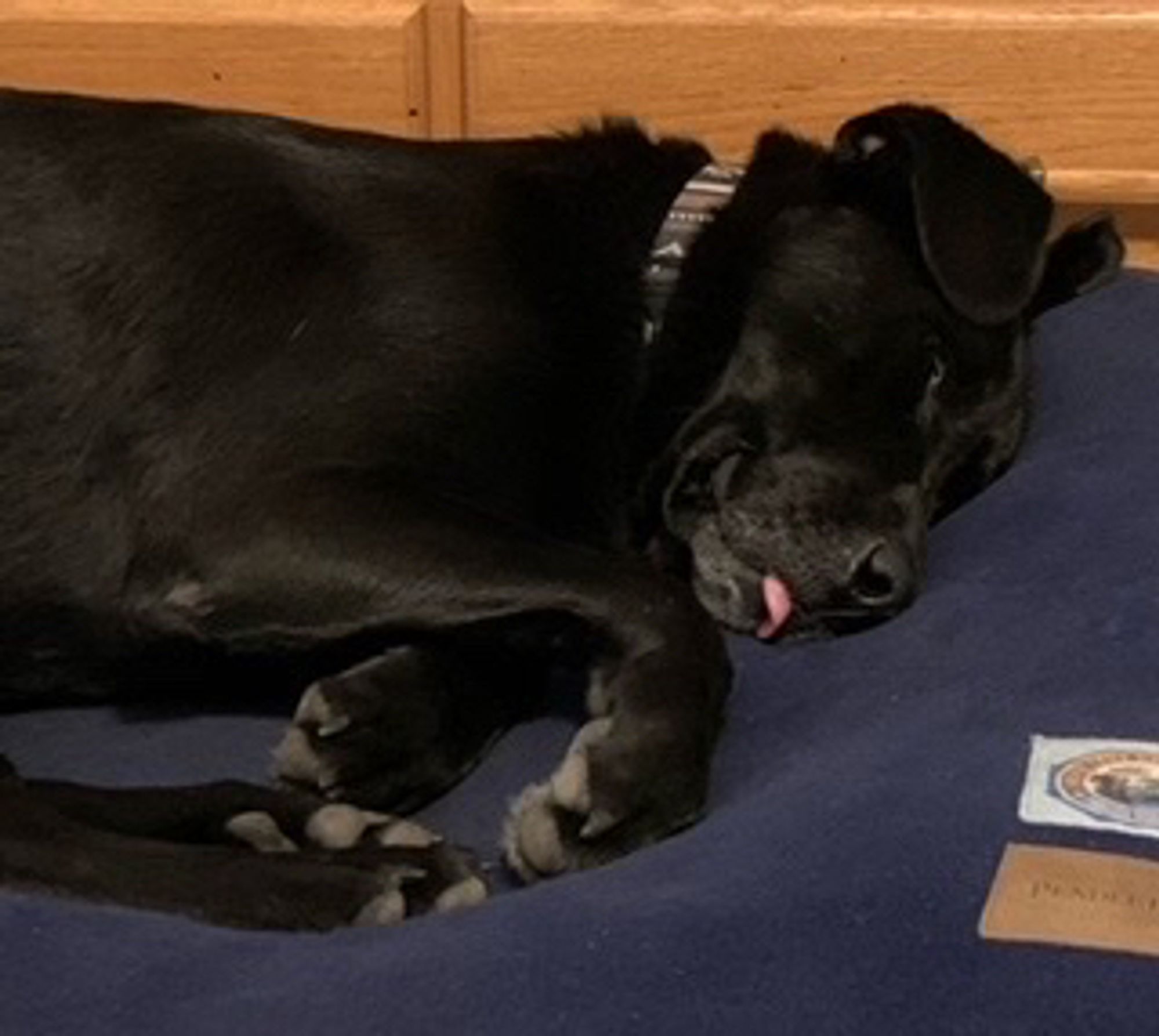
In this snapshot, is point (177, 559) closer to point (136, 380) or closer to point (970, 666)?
point (136, 380)

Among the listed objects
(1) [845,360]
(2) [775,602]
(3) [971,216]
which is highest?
(3) [971,216]

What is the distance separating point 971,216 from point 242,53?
97cm

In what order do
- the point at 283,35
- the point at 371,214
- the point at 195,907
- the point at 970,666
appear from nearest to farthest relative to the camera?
the point at 195,907 → the point at 970,666 → the point at 371,214 → the point at 283,35

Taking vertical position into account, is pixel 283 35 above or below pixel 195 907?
above

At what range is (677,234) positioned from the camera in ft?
6.86

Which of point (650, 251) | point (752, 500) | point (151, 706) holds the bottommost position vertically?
A: point (151, 706)

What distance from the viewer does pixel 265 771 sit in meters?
1.85

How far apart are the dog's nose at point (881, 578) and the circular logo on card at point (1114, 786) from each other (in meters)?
0.32

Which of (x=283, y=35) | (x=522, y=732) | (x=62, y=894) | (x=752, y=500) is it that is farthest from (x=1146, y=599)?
(x=283, y=35)

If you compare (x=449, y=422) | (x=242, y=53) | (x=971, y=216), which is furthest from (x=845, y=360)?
A: (x=242, y=53)

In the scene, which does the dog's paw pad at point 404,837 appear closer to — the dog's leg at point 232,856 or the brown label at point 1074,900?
the dog's leg at point 232,856

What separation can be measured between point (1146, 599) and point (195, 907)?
0.74 m

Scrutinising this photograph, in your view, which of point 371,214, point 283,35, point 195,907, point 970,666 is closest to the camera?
point 195,907

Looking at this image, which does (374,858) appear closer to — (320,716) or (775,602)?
(320,716)
